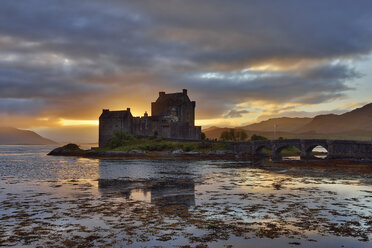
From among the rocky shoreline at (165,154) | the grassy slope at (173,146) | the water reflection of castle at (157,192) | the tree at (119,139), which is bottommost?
the water reflection of castle at (157,192)

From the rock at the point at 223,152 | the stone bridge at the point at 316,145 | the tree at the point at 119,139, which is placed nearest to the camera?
the stone bridge at the point at 316,145

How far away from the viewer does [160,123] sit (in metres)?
95.9

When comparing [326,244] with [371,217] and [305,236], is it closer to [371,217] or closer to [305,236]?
[305,236]

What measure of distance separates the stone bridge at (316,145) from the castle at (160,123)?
15.6 m

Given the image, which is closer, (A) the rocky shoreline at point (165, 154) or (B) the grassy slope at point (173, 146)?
(A) the rocky shoreline at point (165, 154)

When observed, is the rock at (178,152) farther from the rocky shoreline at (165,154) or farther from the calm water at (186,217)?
the calm water at (186,217)

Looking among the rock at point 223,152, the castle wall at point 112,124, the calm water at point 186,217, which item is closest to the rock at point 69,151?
the castle wall at point 112,124

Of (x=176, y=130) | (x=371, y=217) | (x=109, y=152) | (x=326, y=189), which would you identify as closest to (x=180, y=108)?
(x=176, y=130)

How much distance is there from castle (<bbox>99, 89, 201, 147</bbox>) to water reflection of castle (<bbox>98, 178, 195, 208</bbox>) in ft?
206

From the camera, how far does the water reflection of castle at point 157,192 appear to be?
2109 cm

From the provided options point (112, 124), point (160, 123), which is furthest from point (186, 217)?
point (112, 124)

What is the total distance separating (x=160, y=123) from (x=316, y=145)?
1767 inches

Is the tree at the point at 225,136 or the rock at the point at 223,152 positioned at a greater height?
the tree at the point at 225,136

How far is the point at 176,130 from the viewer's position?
93.9 metres
